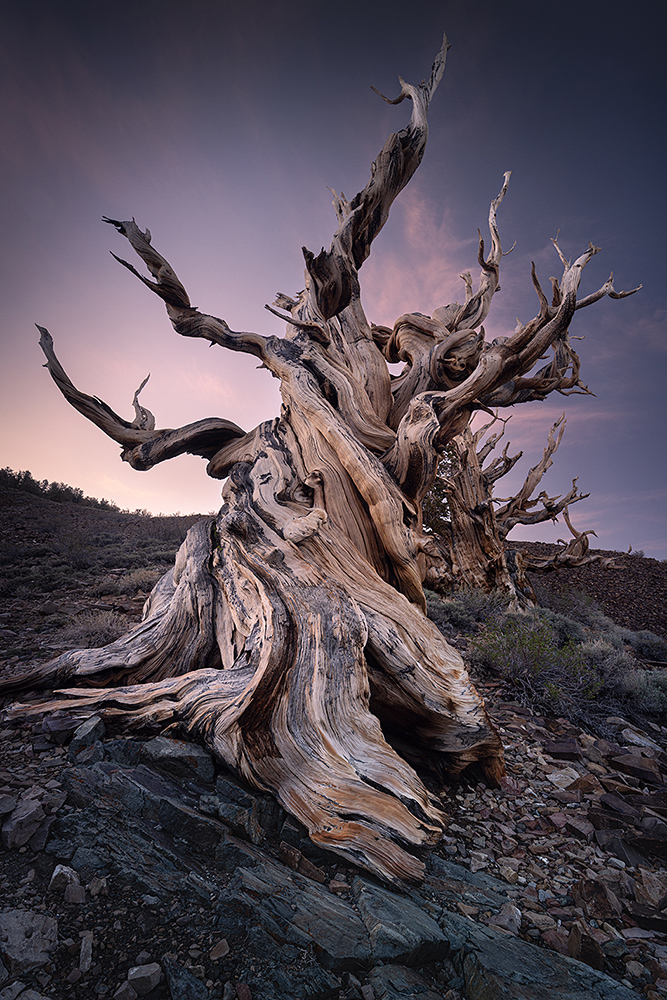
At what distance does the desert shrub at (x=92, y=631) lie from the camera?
455 centimetres

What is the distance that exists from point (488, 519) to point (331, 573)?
280 inches

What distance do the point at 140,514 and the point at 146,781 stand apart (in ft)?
60.7

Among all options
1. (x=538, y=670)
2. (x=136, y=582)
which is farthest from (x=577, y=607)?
(x=136, y=582)

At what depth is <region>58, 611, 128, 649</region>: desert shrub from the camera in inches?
179

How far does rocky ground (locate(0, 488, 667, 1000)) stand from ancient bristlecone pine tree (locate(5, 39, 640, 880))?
8.6 inches

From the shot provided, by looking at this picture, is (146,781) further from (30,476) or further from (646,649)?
(30,476)

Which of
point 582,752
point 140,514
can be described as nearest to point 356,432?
point 582,752

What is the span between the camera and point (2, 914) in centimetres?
155

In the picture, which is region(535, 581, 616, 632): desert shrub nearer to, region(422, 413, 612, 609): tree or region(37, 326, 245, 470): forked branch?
region(422, 413, 612, 609): tree

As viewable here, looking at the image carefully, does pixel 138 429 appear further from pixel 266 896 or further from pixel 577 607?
pixel 577 607

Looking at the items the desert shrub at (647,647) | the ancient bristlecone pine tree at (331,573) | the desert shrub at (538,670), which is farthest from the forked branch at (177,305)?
the desert shrub at (647,647)

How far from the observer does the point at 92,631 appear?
476cm

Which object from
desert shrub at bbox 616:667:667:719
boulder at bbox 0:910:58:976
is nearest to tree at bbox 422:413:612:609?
desert shrub at bbox 616:667:667:719

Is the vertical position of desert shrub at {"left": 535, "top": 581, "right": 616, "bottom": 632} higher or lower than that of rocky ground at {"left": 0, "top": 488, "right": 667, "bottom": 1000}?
higher
